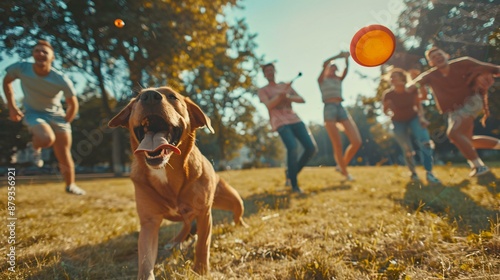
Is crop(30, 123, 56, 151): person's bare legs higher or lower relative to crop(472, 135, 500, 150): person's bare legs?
higher

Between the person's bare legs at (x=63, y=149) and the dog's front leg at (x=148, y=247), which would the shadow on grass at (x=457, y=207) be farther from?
the person's bare legs at (x=63, y=149)

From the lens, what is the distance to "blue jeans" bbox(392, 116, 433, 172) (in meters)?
5.51

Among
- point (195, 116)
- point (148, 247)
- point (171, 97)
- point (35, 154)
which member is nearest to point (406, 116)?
point (195, 116)

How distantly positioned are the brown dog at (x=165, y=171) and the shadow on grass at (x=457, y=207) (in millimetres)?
2206

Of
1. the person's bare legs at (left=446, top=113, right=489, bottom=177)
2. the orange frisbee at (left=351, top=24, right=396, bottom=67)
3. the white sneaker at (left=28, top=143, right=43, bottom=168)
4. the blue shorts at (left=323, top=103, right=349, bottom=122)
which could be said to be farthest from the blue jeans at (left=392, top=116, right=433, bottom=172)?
the white sneaker at (left=28, top=143, right=43, bottom=168)

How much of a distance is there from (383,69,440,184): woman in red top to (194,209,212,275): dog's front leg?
5.22m

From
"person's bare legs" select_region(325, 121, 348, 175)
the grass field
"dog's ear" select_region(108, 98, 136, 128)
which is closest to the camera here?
the grass field

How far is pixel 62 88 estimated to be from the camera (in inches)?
173

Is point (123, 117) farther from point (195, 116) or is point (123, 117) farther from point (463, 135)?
point (463, 135)

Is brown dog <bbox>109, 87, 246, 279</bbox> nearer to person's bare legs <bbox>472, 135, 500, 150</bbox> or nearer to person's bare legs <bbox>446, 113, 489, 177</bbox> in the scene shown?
person's bare legs <bbox>446, 113, 489, 177</bbox>

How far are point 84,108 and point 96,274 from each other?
30047 millimetres

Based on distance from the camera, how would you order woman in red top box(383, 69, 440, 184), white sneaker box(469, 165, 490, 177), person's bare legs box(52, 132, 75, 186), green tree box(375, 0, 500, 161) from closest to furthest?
green tree box(375, 0, 500, 161) < person's bare legs box(52, 132, 75, 186) < white sneaker box(469, 165, 490, 177) < woman in red top box(383, 69, 440, 184)

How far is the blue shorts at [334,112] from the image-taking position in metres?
6.12

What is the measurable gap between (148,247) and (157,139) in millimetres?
802
